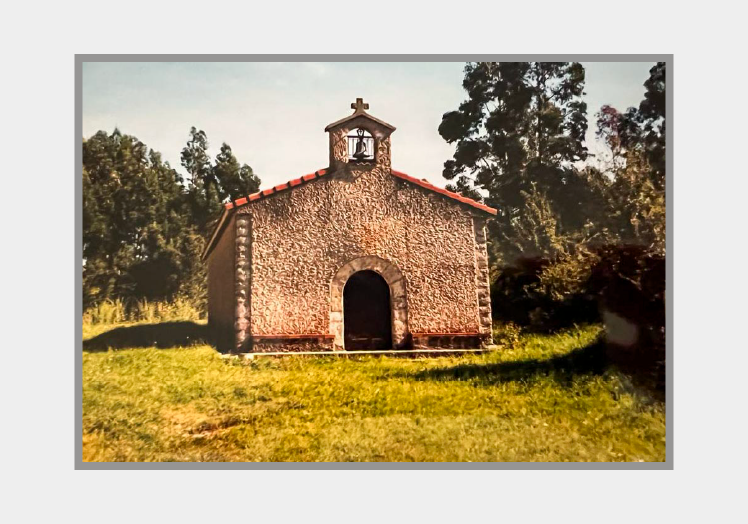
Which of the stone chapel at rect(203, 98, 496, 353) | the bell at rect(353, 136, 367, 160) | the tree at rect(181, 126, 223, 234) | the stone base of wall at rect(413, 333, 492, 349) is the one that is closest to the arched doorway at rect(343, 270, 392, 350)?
the stone chapel at rect(203, 98, 496, 353)

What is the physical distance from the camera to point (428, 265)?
564 centimetres

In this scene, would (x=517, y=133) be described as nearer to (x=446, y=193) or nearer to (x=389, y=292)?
(x=446, y=193)

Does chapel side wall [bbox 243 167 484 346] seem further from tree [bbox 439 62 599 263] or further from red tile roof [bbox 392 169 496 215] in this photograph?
tree [bbox 439 62 599 263]

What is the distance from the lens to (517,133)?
17.1 feet

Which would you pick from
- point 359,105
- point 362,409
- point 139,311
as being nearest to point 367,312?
point 362,409

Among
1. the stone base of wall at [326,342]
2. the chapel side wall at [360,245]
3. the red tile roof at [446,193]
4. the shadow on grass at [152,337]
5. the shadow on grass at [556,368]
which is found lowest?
the shadow on grass at [556,368]

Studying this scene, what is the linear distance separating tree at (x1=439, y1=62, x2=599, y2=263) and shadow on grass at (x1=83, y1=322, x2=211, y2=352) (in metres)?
2.81

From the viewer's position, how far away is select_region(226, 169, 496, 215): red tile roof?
5.39 metres

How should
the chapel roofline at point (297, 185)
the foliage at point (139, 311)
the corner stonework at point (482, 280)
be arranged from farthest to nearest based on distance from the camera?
the corner stonework at point (482, 280) → the chapel roofline at point (297, 185) → the foliage at point (139, 311)

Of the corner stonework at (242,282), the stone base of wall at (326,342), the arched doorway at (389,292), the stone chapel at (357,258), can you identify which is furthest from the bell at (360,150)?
the stone base of wall at (326,342)

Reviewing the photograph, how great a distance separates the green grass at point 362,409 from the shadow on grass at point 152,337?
0.06 m

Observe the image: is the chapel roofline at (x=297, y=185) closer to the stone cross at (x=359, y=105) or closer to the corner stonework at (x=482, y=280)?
the corner stonework at (x=482, y=280)

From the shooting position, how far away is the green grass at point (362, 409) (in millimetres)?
4598

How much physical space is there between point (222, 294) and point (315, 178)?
4.89ft
